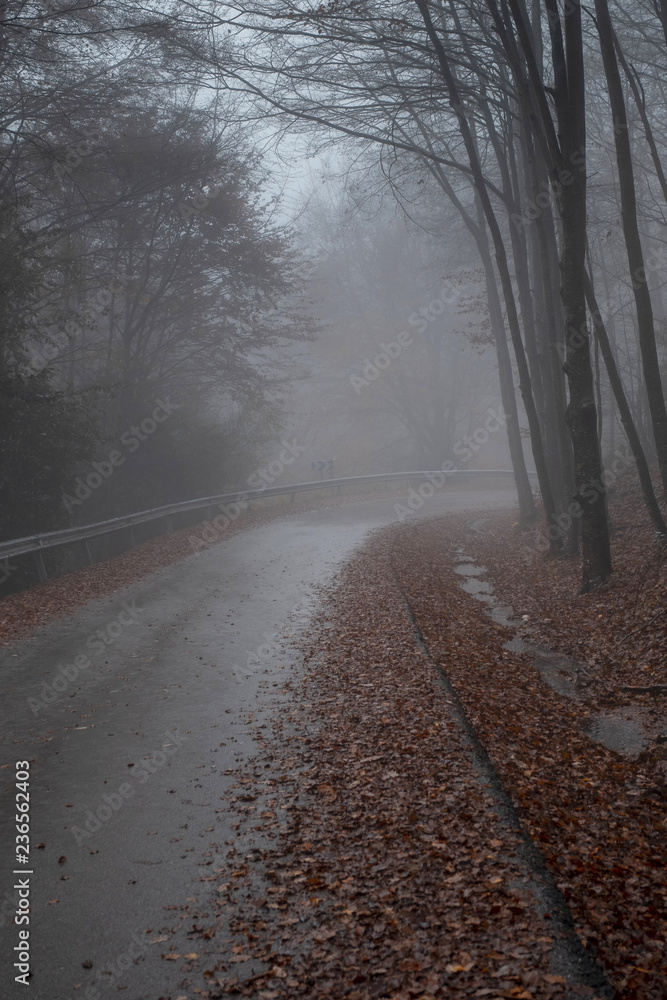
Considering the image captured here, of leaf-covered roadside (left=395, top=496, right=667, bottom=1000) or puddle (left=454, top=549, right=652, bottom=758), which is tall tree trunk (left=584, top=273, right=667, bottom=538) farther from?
puddle (left=454, top=549, right=652, bottom=758)

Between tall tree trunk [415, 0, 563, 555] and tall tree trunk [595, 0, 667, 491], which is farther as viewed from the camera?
tall tree trunk [415, 0, 563, 555]

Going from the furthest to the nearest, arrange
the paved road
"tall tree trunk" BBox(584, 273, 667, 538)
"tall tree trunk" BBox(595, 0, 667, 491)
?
"tall tree trunk" BBox(584, 273, 667, 538) → "tall tree trunk" BBox(595, 0, 667, 491) → the paved road

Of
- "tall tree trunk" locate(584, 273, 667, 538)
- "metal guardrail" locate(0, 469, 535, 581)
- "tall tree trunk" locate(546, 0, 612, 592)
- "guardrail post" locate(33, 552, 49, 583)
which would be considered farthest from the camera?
"guardrail post" locate(33, 552, 49, 583)

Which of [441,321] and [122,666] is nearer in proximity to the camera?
[122,666]

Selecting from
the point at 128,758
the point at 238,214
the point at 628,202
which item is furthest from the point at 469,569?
the point at 238,214

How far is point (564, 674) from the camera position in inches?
333

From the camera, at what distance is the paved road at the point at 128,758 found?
3.94 m

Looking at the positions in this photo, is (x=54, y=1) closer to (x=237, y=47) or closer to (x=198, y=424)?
(x=237, y=47)

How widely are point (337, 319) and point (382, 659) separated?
39.2m

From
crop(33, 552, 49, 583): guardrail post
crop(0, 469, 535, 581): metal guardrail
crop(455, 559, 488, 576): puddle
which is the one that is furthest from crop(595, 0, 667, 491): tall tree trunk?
crop(33, 552, 49, 583): guardrail post

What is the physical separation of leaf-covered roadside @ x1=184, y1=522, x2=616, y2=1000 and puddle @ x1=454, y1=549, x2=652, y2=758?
1.34 metres

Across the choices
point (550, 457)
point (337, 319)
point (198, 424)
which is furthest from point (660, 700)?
point (337, 319)

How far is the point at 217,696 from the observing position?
7820mm

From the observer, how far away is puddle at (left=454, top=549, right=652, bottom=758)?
6.46 metres
